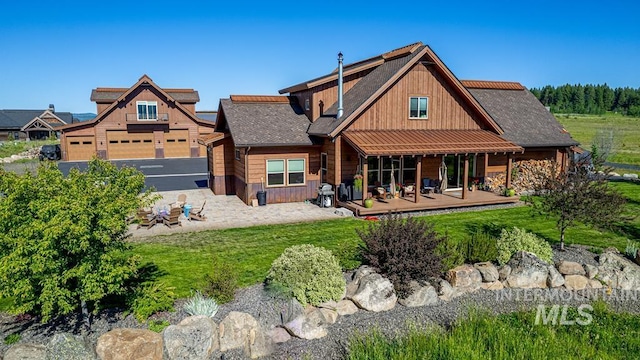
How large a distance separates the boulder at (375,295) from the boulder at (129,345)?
4.02 metres

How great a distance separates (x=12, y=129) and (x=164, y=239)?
225ft

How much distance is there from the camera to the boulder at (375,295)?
9.16 meters

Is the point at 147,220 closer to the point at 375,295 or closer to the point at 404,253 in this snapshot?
the point at 375,295

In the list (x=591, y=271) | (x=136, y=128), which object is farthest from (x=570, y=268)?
(x=136, y=128)

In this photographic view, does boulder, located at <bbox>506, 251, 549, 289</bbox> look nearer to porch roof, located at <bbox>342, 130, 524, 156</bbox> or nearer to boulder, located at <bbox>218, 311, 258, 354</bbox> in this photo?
boulder, located at <bbox>218, 311, 258, 354</bbox>

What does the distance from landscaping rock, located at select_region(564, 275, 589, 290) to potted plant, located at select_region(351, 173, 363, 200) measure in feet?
31.5

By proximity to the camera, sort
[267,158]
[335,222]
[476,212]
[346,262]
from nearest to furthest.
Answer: [346,262] → [335,222] → [476,212] → [267,158]

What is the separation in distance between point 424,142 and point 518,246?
8.87m

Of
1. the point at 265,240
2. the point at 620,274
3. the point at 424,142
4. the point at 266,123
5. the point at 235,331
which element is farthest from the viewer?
the point at 266,123

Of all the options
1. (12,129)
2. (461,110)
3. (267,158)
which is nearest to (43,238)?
(267,158)

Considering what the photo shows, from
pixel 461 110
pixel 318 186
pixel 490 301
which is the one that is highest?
pixel 461 110

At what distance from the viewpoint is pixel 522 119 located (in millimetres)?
25656

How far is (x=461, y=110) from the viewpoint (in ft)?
72.0

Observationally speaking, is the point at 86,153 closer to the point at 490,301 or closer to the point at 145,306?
the point at 145,306
